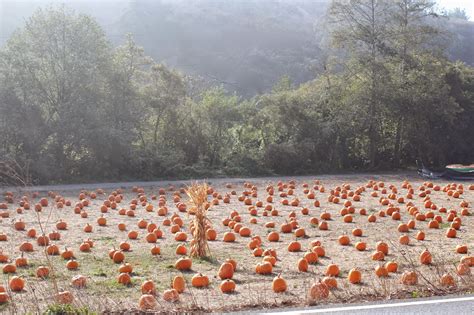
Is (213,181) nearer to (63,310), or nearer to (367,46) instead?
(367,46)

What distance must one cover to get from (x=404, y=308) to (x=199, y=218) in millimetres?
3321

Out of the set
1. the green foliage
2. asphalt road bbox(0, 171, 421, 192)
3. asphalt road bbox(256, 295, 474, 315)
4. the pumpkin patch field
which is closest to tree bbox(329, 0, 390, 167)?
asphalt road bbox(0, 171, 421, 192)

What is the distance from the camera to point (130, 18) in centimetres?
8394

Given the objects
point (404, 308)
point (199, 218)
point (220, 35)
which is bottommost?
point (404, 308)

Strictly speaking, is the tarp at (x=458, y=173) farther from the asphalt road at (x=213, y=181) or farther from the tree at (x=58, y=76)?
the tree at (x=58, y=76)

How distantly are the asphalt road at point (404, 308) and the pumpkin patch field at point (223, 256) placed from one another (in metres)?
0.30

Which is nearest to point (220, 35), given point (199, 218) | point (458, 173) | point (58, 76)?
point (58, 76)

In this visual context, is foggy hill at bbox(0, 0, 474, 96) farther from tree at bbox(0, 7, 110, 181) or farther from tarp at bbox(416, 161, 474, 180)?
tarp at bbox(416, 161, 474, 180)

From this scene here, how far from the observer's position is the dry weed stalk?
8.13m

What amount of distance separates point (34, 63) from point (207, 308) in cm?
1850

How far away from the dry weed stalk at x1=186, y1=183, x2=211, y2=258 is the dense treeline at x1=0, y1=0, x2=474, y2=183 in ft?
45.9

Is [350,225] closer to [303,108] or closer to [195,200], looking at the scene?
[195,200]

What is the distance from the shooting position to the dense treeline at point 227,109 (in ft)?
71.8

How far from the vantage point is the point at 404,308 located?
5.69 m
